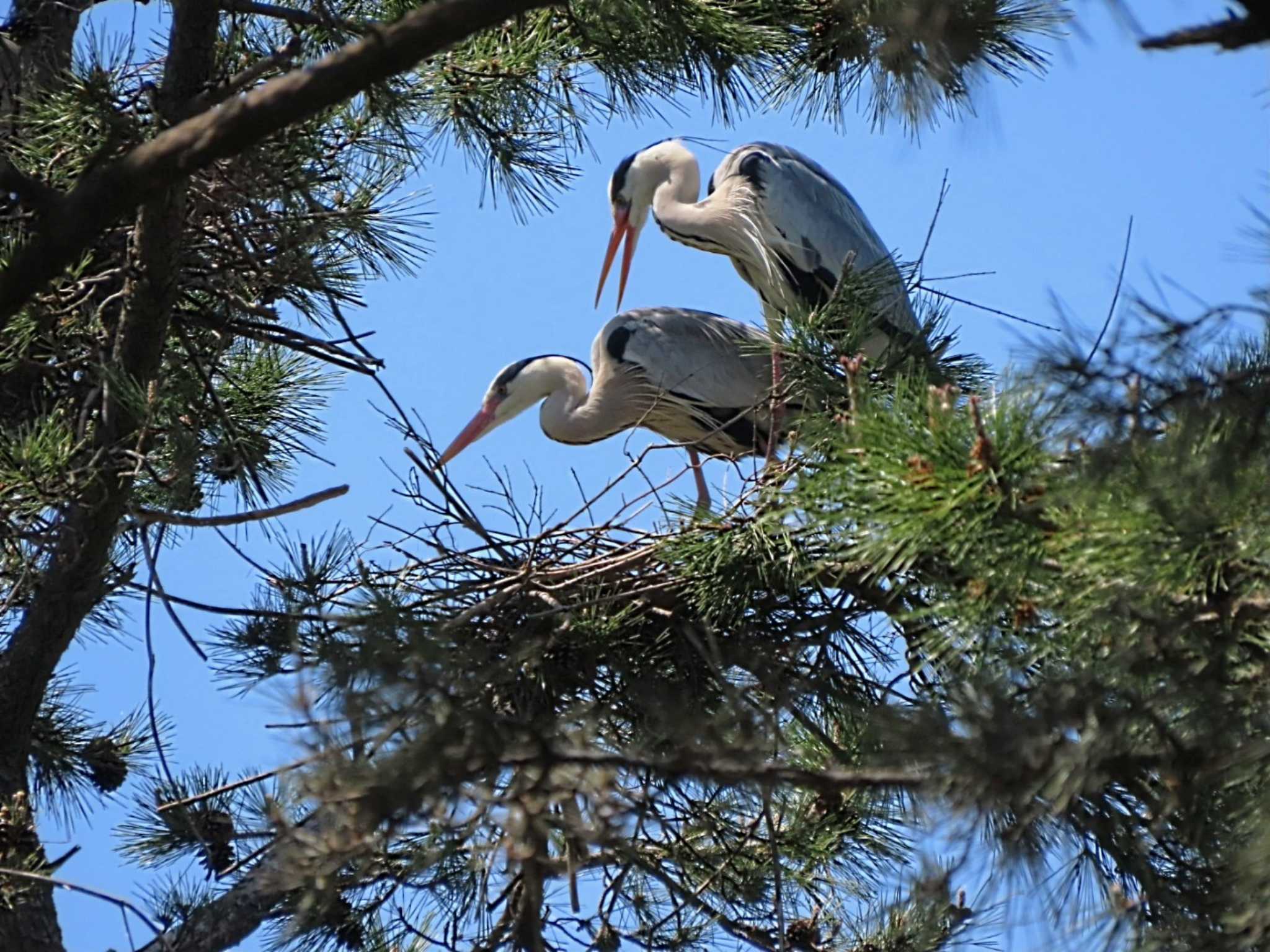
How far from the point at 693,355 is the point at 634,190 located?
2.04ft

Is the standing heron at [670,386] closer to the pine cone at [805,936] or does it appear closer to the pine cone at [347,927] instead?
the pine cone at [805,936]

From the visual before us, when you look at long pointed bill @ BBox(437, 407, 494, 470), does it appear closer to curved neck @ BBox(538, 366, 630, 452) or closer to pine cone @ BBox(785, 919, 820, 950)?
curved neck @ BBox(538, 366, 630, 452)

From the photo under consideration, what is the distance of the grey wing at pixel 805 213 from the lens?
3.56 m

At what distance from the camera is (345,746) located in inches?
51.0

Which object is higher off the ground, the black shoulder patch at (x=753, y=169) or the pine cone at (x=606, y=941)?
the black shoulder patch at (x=753, y=169)

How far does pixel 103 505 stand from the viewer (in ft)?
7.22

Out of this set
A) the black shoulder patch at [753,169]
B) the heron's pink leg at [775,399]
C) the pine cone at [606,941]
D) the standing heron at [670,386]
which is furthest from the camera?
the black shoulder patch at [753,169]

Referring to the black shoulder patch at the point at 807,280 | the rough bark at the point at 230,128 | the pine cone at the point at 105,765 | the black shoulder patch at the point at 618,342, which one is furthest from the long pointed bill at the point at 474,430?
the rough bark at the point at 230,128

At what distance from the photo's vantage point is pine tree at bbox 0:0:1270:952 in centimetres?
128

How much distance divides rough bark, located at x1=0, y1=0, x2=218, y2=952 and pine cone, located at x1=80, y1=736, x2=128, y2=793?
50 cm

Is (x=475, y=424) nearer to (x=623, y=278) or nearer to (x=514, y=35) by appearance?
(x=623, y=278)

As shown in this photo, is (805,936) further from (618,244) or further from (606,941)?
(618,244)

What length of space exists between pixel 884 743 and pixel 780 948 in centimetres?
53

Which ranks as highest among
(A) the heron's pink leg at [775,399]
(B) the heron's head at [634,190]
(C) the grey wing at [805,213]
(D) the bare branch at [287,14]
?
(B) the heron's head at [634,190]
